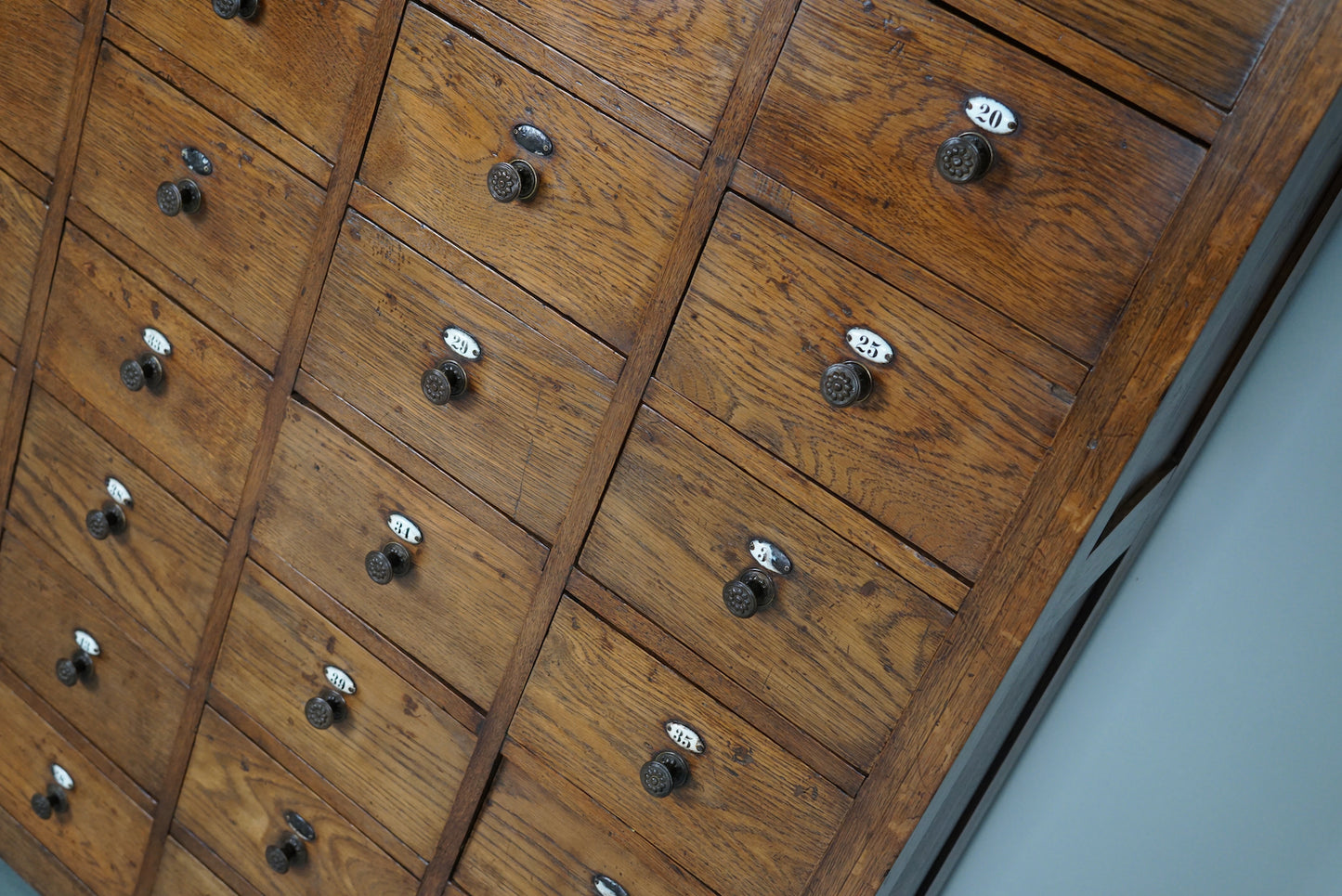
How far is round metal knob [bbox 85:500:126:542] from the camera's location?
6.73ft

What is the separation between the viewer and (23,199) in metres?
2.05

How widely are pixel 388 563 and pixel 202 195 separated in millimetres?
644

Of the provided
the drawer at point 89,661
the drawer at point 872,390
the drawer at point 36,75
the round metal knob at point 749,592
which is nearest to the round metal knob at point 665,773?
the round metal knob at point 749,592

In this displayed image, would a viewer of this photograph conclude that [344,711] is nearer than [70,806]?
Yes

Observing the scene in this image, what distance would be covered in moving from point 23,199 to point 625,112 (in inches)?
48.0

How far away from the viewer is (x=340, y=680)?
1876 mm

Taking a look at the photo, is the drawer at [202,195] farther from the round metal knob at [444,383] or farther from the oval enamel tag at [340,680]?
the oval enamel tag at [340,680]

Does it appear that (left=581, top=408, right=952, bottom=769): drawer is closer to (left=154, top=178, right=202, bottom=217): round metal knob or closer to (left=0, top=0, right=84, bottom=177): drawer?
(left=154, top=178, right=202, bottom=217): round metal knob

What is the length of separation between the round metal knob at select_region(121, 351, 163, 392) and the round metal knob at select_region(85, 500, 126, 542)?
244 millimetres

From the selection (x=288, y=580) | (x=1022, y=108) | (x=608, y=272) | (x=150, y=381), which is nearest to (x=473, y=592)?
(x=288, y=580)

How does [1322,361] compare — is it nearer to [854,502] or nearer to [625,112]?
[854,502]

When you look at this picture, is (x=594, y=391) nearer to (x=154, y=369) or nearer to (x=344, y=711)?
(x=344, y=711)

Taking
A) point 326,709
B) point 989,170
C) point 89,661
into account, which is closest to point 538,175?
point 989,170

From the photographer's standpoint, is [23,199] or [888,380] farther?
[23,199]
